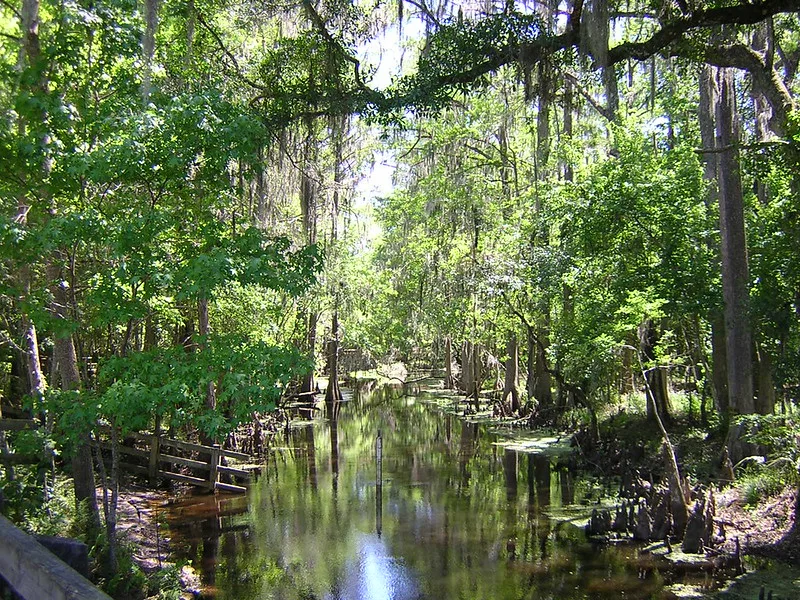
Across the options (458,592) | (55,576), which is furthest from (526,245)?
(55,576)

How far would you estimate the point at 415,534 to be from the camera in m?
11.5

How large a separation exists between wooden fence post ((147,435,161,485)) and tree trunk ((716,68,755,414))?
11787mm

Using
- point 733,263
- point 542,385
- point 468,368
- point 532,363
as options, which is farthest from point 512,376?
point 733,263

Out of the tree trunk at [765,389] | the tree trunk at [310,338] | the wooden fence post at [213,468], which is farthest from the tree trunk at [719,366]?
the tree trunk at [310,338]

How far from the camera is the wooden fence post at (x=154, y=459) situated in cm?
1415

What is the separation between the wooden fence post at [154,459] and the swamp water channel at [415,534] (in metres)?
1.21

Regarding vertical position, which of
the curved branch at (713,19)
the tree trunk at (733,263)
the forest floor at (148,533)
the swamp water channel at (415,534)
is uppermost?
the curved branch at (713,19)

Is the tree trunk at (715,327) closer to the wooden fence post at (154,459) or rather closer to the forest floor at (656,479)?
the forest floor at (656,479)

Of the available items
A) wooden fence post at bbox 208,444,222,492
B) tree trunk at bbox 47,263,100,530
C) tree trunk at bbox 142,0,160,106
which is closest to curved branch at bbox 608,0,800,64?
tree trunk at bbox 142,0,160,106

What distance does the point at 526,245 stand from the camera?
2042 centimetres

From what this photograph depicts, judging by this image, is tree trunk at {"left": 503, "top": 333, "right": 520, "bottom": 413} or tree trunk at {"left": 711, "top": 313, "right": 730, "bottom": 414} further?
tree trunk at {"left": 503, "top": 333, "right": 520, "bottom": 413}

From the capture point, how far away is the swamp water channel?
Result: 902 centimetres

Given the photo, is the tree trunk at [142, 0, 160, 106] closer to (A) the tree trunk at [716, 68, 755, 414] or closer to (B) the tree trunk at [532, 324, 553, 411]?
(A) the tree trunk at [716, 68, 755, 414]

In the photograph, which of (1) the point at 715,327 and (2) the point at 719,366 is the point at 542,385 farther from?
(1) the point at 715,327
